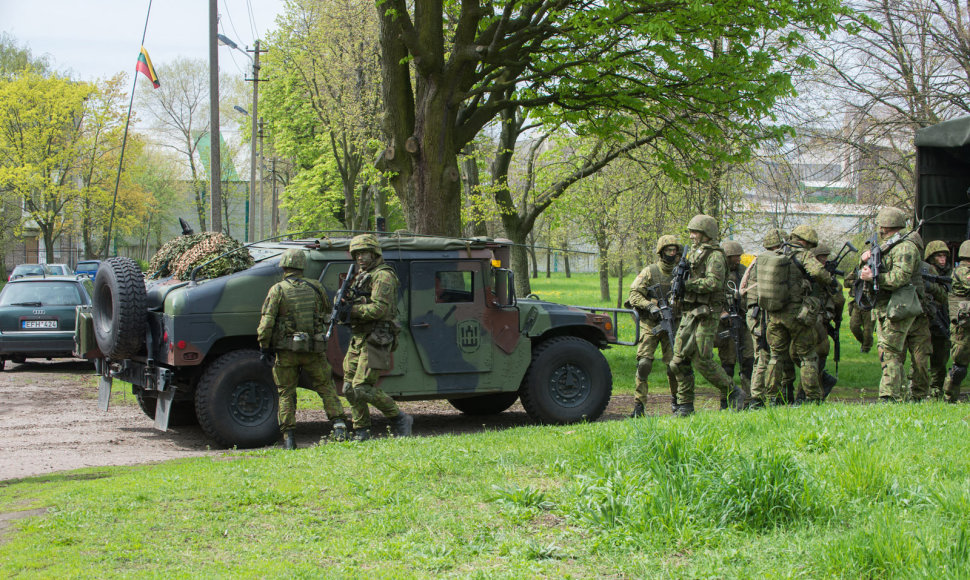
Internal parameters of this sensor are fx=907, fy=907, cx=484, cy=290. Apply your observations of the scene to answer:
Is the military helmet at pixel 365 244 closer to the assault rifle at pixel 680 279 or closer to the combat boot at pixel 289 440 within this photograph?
the combat boot at pixel 289 440

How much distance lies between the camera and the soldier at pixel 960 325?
9.35 meters

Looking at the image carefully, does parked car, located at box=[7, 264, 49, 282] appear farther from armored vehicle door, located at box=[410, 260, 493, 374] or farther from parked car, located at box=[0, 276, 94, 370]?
armored vehicle door, located at box=[410, 260, 493, 374]

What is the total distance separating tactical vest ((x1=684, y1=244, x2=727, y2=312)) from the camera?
28.5 ft

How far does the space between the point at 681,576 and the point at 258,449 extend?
545 cm

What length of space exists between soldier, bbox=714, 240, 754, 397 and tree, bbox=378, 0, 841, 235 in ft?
12.2

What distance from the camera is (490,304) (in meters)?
9.43

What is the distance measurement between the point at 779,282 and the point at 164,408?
6.04 meters

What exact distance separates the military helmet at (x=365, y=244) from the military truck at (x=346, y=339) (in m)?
0.63

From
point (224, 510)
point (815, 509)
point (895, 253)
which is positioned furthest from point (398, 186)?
point (815, 509)

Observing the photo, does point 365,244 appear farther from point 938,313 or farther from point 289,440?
point 938,313

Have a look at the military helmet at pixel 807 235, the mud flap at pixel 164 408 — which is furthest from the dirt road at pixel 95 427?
the military helmet at pixel 807 235

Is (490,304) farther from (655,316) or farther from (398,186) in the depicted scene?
(398,186)

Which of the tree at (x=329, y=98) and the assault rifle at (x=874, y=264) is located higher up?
the tree at (x=329, y=98)

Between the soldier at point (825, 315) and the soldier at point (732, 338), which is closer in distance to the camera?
the soldier at point (825, 315)
